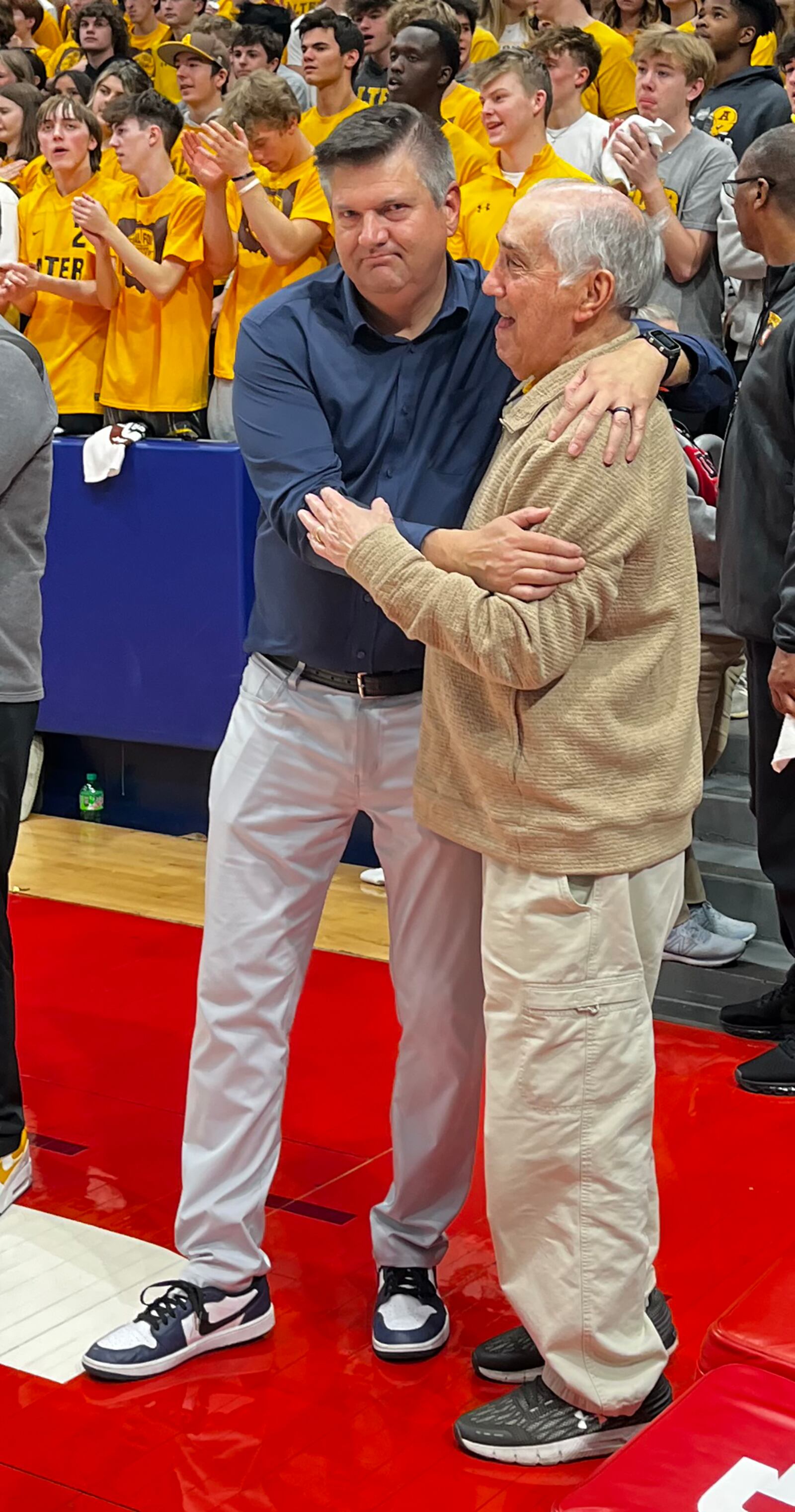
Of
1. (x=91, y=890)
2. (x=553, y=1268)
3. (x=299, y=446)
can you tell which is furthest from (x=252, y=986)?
(x=91, y=890)

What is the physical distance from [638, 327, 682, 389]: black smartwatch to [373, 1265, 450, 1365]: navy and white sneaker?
156cm

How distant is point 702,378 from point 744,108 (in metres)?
3.93

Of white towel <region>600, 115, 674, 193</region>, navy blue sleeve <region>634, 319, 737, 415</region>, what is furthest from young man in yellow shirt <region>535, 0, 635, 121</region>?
navy blue sleeve <region>634, 319, 737, 415</region>

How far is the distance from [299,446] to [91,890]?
3066mm

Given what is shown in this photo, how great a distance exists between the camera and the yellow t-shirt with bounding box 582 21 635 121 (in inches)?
301

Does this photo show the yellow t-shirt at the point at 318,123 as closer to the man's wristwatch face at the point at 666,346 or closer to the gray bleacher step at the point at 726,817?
the gray bleacher step at the point at 726,817

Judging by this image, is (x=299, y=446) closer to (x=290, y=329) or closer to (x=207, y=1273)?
(x=290, y=329)

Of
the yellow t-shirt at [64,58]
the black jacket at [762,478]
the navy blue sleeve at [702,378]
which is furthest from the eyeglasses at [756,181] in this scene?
the yellow t-shirt at [64,58]

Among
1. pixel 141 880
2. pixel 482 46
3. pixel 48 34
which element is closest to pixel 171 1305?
pixel 141 880

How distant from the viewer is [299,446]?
8.49 feet

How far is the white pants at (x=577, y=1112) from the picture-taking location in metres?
2.40

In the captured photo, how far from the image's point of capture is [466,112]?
716 cm

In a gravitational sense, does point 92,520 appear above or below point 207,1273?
above

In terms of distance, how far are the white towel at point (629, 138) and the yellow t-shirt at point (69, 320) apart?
1.98 m
